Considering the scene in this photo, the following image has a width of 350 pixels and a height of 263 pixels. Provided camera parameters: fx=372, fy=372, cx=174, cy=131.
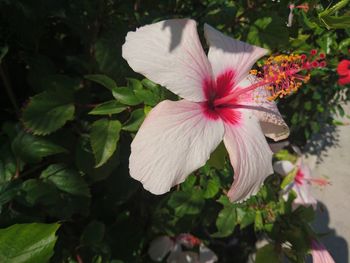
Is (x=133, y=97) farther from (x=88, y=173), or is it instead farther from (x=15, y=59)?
(x=15, y=59)

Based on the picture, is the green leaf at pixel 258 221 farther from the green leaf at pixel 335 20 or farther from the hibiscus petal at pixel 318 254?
the green leaf at pixel 335 20

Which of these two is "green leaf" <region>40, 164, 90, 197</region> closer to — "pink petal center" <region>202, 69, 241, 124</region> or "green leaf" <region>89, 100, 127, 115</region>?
"green leaf" <region>89, 100, 127, 115</region>

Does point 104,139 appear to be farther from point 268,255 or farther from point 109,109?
point 268,255

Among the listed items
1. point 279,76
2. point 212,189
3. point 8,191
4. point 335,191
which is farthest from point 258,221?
point 335,191

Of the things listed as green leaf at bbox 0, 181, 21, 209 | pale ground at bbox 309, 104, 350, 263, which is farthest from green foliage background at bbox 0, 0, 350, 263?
pale ground at bbox 309, 104, 350, 263

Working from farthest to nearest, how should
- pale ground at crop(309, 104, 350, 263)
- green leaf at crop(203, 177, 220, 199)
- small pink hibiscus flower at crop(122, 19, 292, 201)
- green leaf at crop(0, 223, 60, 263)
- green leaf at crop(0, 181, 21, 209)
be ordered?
pale ground at crop(309, 104, 350, 263) → green leaf at crop(203, 177, 220, 199) → green leaf at crop(0, 181, 21, 209) → small pink hibiscus flower at crop(122, 19, 292, 201) → green leaf at crop(0, 223, 60, 263)

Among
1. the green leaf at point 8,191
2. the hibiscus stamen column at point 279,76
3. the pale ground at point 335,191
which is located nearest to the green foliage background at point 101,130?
the green leaf at point 8,191
